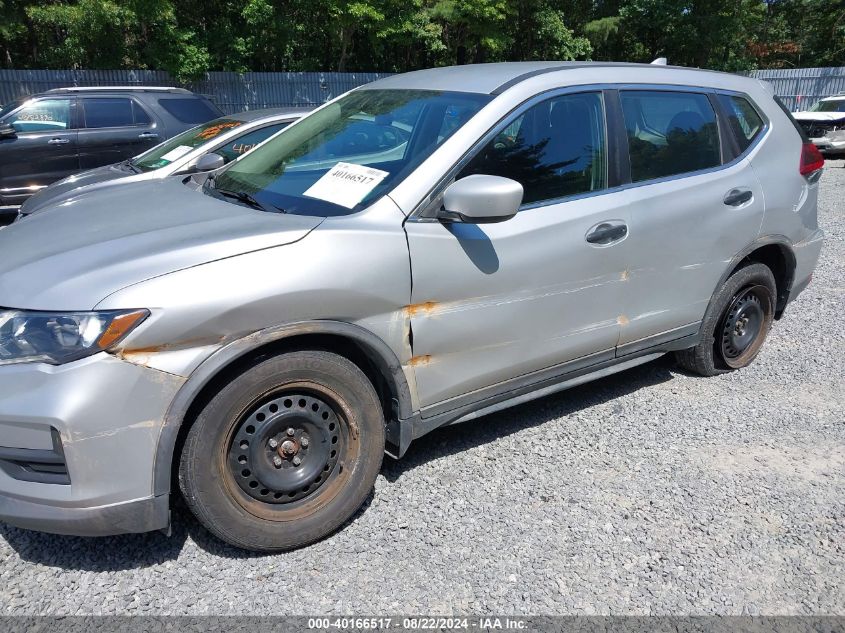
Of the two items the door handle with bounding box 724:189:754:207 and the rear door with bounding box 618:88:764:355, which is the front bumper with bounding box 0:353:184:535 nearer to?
the rear door with bounding box 618:88:764:355

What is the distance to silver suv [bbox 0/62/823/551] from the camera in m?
2.37

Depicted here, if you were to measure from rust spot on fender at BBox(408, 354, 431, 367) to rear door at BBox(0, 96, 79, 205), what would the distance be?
26.4 feet

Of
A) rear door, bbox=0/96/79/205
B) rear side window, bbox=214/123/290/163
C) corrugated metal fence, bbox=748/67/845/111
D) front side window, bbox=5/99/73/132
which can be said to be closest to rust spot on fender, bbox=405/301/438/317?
rear side window, bbox=214/123/290/163

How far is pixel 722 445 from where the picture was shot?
376cm

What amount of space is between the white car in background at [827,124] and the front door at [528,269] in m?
16.8

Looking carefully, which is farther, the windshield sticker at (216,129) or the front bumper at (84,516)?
the windshield sticker at (216,129)

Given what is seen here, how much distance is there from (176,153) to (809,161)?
18.4ft

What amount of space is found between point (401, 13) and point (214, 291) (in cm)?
2128

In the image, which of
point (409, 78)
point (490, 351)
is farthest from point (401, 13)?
point (490, 351)

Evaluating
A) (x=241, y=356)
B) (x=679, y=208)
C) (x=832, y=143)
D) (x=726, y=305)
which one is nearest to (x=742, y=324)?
(x=726, y=305)

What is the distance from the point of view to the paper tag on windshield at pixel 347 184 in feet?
9.71

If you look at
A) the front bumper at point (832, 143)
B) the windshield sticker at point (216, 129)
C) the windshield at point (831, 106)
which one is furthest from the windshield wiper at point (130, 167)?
the windshield at point (831, 106)

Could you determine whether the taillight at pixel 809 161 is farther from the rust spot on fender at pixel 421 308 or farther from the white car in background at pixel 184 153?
the white car in background at pixel 184 153

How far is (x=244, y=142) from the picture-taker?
22.1 ft
